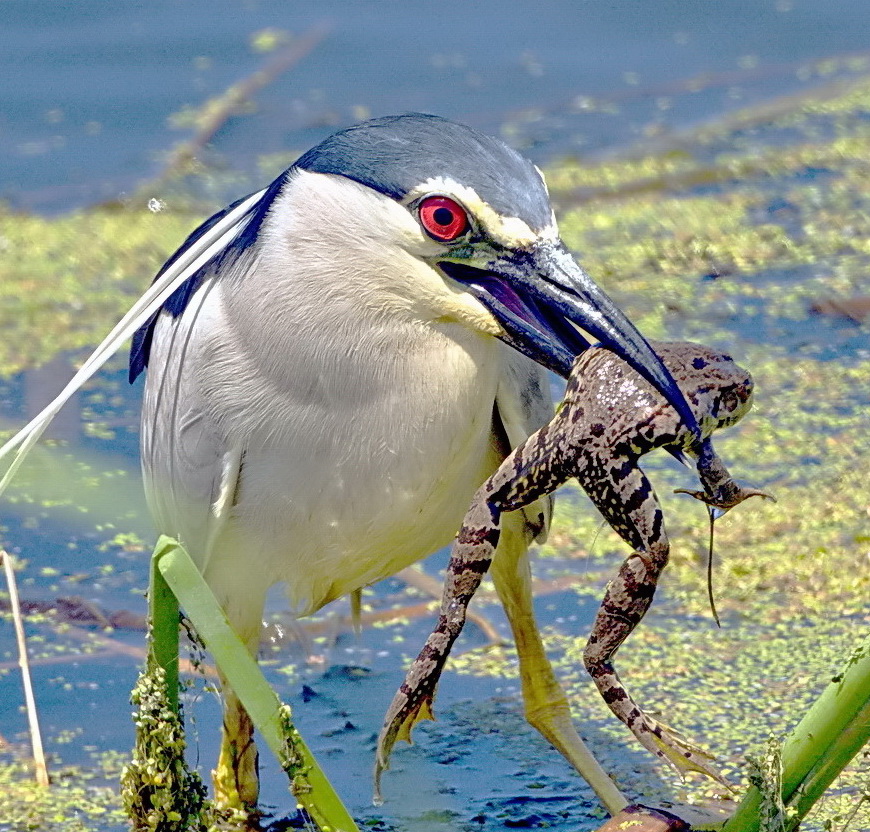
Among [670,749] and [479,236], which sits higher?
[479,236]

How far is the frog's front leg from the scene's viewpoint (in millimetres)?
2502

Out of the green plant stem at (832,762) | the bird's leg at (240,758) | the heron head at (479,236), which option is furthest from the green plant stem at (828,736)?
the bird's leg at (240,758)

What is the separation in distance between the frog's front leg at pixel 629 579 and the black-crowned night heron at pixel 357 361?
189 mm

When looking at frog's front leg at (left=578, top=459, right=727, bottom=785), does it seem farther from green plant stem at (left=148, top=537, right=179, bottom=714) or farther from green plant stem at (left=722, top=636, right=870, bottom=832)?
green plant stem at (left=148, top=537, right=179, bottom=714)

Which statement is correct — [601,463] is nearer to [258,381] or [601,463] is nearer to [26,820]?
[258,381]

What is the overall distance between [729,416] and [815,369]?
3.11 meters

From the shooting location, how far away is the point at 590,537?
470 centimetres

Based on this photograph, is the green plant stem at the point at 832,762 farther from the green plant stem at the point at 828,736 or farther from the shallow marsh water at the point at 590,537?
the shallow marsh water at the point at 590,537

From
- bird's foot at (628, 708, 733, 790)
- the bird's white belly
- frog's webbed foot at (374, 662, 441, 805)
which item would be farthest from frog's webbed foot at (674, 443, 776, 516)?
the bird's white belly

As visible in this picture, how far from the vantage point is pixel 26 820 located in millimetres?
3412

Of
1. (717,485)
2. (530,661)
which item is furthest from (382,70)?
(717,485)

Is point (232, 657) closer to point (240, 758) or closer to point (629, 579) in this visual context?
point (629, 579)

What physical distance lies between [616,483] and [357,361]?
2.22ft

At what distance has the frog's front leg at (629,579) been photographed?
250 centimetres
